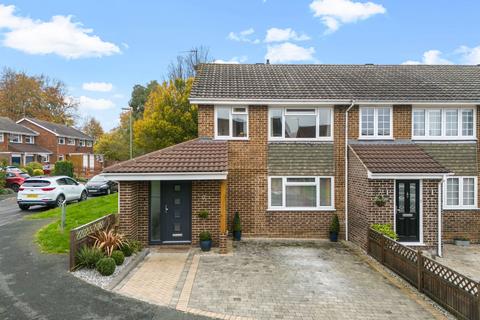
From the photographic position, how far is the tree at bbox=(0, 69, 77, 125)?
45.5m

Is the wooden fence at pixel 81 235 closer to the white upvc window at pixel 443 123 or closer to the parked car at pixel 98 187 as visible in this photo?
the white upvc window at pixel 443 123

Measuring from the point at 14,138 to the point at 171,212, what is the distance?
3462 cm

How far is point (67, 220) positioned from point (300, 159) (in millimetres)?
9687

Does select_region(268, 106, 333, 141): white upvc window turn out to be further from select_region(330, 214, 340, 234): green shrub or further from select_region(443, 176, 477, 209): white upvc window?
select_region(443, 176, 477, 209): white upvc window

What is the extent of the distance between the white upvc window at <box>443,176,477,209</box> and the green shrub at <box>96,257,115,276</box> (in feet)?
38.8

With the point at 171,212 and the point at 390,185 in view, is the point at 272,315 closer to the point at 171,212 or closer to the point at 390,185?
the point at 171,212

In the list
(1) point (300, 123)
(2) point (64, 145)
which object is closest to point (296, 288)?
(1) point (300, 123)

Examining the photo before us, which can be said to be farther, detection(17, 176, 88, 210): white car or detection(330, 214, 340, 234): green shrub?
detection(17, 176, 88, 210): white car

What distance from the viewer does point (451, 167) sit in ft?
38.5

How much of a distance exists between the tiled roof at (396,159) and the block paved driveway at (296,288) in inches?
123

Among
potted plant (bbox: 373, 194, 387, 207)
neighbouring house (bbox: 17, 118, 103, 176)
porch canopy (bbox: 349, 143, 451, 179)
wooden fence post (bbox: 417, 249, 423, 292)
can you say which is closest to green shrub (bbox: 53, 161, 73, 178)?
neighbouring house (bbox: 17, 118, 103, 176)

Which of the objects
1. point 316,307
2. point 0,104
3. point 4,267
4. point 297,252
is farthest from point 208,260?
point 0,104

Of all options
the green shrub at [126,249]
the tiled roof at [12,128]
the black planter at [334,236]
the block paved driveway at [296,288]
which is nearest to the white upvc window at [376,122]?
the black planter at [334,236]

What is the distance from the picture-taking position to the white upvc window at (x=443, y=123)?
11.9 m
